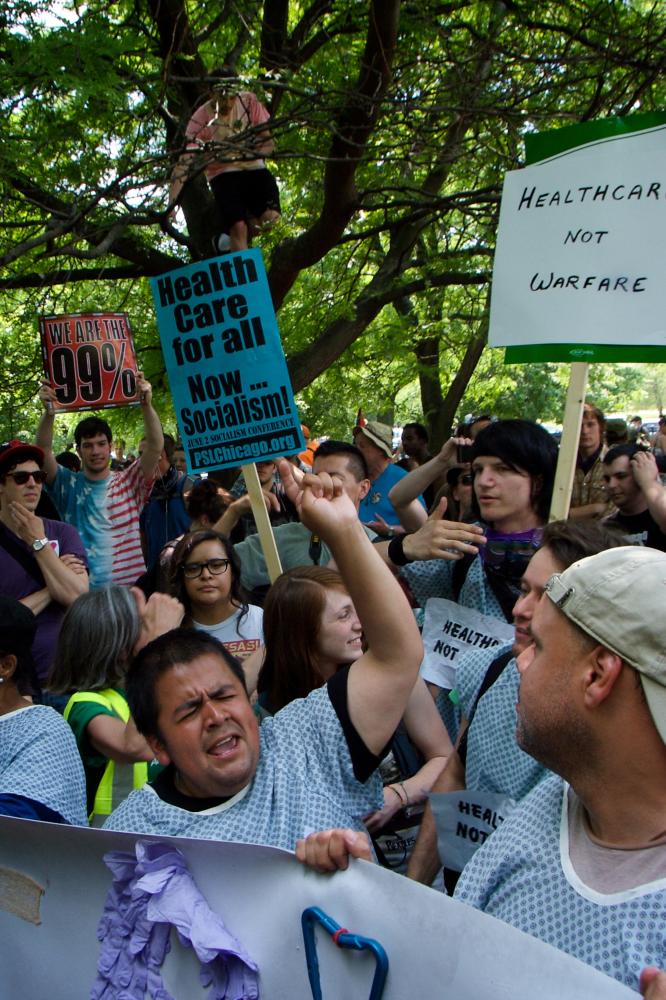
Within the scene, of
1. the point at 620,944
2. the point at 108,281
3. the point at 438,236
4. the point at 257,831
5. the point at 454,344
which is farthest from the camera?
the point at 454,344

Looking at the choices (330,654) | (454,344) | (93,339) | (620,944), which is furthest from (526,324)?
(454,344)

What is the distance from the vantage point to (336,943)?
5.37 feet

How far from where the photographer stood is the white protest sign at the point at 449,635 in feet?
9.57

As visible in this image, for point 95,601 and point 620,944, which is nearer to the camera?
point 620,944

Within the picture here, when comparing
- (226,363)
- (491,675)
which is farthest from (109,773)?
(226,363)

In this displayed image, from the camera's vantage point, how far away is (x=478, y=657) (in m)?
2.50

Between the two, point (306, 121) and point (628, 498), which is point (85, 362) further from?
point (628, 498)

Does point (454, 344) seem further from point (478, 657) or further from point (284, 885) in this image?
point (284, 885)

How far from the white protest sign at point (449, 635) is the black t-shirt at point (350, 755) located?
83cm

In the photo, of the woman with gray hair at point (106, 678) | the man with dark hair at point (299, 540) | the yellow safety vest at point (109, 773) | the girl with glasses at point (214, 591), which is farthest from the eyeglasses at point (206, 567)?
the yellow safety vest at point (109, 773)

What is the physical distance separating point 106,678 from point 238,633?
0.81 meters

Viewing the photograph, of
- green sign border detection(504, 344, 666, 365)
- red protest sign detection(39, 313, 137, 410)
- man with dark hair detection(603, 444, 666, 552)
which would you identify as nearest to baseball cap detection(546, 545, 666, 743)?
green sign border detection(504, 344, 666, 365)

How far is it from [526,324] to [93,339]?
3.19 meters

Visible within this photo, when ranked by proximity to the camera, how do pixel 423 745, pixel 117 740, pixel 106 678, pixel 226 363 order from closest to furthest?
pixel 423 745, pixel 117 740, pixel 106 678, pixel 226 363
